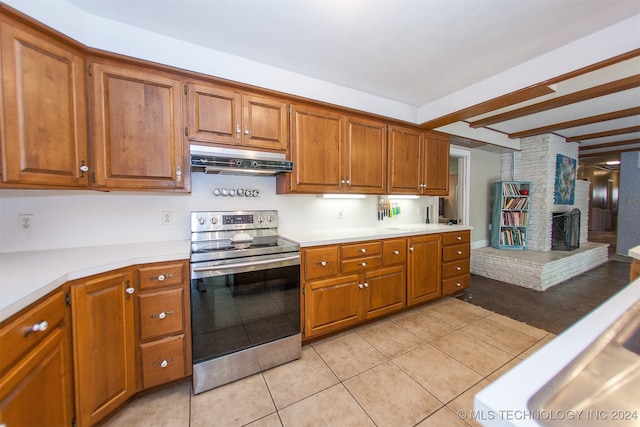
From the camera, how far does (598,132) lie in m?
4.20

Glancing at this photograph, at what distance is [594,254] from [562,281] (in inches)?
61.6

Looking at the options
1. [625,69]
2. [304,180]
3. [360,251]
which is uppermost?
[625,69]

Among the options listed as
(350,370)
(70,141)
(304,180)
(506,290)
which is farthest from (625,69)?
(70,141)

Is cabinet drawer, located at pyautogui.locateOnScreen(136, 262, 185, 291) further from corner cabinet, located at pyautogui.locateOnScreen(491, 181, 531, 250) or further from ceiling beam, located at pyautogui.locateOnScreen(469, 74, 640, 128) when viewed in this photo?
corner cabinet, located at pyautogui.locateOnScreen(491, 181, 531, 250)

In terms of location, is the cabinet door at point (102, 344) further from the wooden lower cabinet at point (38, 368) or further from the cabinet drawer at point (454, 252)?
the cabinet drawer at point (454, 252)

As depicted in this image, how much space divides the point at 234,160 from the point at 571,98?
3501mm

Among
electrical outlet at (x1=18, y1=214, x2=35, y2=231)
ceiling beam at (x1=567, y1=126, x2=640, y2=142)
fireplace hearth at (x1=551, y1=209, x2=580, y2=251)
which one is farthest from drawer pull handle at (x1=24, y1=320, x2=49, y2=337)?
ceiling beam at (x1=567, y1=126, x2=640, y2=142)

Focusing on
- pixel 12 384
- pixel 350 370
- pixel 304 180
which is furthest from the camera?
pixel 304 180

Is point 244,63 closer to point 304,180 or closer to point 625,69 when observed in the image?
point 304,180

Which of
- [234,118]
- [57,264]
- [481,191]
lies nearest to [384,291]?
[234,118]

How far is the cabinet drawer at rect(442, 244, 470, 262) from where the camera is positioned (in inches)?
117

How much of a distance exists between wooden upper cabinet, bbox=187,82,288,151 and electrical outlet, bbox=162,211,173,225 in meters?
0.67
